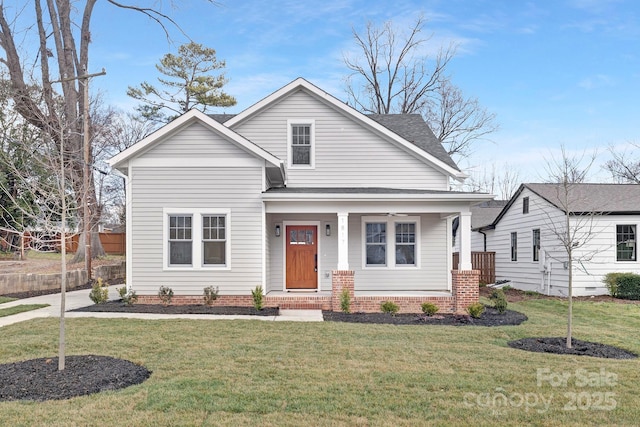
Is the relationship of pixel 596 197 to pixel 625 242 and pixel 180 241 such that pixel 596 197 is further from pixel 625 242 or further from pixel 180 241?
pixel 180 241

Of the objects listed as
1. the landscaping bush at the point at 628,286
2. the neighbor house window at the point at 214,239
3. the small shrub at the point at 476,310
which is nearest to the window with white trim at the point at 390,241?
the small shrub at the point at 476,310

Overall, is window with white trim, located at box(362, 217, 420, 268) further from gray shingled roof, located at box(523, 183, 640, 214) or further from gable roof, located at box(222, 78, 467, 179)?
gray shingled roof, located at box(523, 183, 640, 214)

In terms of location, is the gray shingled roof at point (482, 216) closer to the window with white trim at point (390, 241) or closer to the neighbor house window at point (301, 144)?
the window with white trim at point (390, 241)

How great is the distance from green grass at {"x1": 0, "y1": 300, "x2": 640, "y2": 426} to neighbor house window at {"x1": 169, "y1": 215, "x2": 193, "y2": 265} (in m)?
2.85

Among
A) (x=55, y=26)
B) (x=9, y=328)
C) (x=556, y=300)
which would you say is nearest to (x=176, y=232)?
(x=9, y=328)

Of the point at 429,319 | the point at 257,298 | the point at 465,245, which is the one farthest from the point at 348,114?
the point at 429,319

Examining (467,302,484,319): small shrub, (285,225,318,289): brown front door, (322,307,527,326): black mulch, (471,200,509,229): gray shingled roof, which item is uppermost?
(471,200,509,229): gray shingled roof

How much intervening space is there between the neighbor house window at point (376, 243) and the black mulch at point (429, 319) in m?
2.88

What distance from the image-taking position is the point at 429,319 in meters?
11.7

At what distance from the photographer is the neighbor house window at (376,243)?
15016 millimetres

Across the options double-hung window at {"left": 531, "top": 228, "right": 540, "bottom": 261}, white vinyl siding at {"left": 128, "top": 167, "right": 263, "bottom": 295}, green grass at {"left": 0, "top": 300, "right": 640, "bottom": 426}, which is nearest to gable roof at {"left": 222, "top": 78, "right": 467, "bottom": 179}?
white vinyl siding at {"left": 128, "top": 167, "right": 263, "bottom": 295}

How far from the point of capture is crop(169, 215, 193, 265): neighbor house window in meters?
13.0

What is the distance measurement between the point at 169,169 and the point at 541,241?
43.5 feet

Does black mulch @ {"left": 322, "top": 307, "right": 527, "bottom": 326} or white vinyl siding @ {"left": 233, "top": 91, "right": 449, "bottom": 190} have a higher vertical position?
white vinyl siding @ {"left": 233, "top": 91, "right": 449, "bottom": 190}
